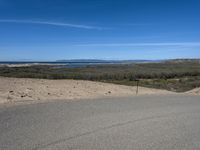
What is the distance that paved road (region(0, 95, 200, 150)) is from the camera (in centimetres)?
604

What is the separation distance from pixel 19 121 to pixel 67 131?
5.68 ft

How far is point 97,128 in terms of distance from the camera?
24.5 feet

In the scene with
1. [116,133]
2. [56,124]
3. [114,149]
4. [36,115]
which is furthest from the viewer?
[36,115]

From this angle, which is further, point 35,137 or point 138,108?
point 138,108

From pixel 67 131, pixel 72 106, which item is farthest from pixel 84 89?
pixel 67 131

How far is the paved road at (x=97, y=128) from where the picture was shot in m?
6.04

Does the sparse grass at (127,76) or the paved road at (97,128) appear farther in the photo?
the sparse grass at (127,76)

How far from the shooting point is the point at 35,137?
6395 millimetres

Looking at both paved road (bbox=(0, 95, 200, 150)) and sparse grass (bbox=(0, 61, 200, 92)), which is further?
sparse grass (bbox=(0, 61, 200, 92))

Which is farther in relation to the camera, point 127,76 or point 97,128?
point 127,76

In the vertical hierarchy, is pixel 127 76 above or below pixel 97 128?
below

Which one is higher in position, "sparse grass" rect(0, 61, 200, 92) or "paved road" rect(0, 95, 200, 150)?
"paved road" rect(0, 95, 200, 150)

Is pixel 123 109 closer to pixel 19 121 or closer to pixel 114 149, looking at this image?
pixel 19 121

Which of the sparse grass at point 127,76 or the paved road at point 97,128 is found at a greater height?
the paved road at point 97,128
